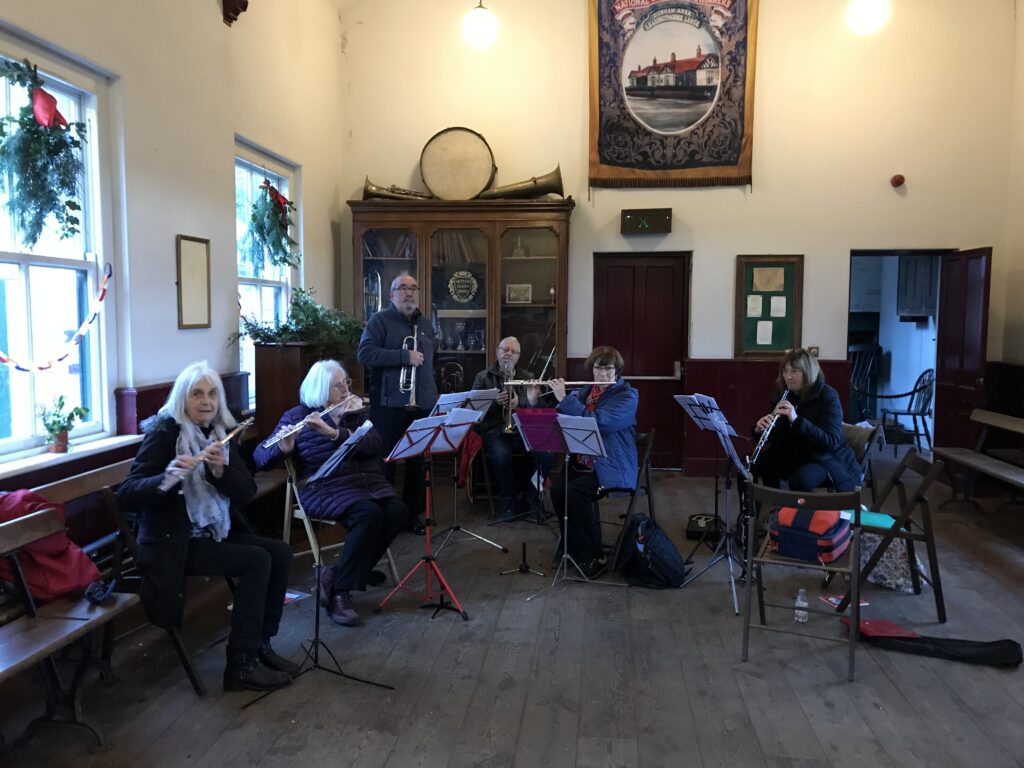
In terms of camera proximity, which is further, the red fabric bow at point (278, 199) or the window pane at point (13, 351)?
the red fabric bow at point (278, 199)

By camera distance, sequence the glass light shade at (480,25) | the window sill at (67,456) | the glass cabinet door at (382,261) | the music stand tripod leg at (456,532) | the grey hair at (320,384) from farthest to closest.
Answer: the glass cabinet door at (382,261) < the glass light shade at (480,25) < the music stand tripod leg at (456,532) < the grey hair at (320,384) < the window sill at (67,456)

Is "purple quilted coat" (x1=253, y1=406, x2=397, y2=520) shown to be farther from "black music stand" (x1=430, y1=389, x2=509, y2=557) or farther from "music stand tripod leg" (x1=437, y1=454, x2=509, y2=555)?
"music stand tripod leg" (x1=437, y1=454, x2=509, y2=555)

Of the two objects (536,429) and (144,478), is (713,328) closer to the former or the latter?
(536,429)

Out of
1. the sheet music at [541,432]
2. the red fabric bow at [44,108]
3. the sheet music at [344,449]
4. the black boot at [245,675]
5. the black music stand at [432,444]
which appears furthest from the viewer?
the sheet music at [541,432]

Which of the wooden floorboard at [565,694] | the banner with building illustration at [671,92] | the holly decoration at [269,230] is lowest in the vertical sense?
the wooden floorboard at [565,694]

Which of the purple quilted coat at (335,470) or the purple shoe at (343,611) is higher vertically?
the purple quilted coat at (335,470)

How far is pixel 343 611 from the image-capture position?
3.41m

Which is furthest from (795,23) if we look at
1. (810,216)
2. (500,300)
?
(500,300)

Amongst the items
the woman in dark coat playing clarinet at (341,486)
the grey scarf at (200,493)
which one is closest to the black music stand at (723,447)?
the woman in dark coat playing clarinet at (341,486)

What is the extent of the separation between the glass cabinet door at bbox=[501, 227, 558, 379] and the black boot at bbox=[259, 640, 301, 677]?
3.58 meters

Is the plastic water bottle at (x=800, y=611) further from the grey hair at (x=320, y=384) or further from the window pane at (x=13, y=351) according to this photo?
the window pane at (x=13, y=351)

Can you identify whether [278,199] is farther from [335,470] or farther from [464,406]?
[335,470]

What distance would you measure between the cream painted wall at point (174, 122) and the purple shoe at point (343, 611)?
1430 mm

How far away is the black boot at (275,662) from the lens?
2908 millimetres
